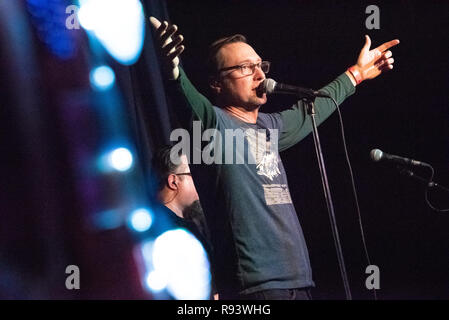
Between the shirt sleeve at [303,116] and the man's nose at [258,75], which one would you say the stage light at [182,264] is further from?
the man's nose at [258,75]

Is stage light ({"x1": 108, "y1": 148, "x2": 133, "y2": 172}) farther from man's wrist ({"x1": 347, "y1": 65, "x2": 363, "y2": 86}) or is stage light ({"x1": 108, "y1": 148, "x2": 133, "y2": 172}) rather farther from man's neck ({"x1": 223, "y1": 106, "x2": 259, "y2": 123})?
man's wrist ({"x1": 347, "y1": 65, "x2": 363, "y2": 86})

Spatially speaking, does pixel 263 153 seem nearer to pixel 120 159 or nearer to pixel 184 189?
pixel 184 189

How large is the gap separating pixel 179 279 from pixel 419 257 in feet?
4.33

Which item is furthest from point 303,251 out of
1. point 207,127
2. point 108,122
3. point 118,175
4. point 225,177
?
point 108,122

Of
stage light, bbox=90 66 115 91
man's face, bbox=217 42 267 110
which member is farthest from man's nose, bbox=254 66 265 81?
stage light, bbox=90 66 115 91

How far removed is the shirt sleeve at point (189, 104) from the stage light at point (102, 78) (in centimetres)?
85

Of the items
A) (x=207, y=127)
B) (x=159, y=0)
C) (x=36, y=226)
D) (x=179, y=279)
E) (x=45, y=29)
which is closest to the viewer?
(x=207, y=127)

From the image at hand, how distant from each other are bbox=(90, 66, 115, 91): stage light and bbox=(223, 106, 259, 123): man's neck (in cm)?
76

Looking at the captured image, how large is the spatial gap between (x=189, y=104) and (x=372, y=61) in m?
1.07

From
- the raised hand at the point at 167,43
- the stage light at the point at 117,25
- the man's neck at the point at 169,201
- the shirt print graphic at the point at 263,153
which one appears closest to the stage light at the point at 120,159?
the man's neck at the point at 169,201

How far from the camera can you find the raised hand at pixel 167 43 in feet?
5.21

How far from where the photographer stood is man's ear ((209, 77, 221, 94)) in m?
2.04

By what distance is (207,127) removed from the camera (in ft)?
5.88

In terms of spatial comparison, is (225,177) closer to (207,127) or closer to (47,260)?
(207,127)
